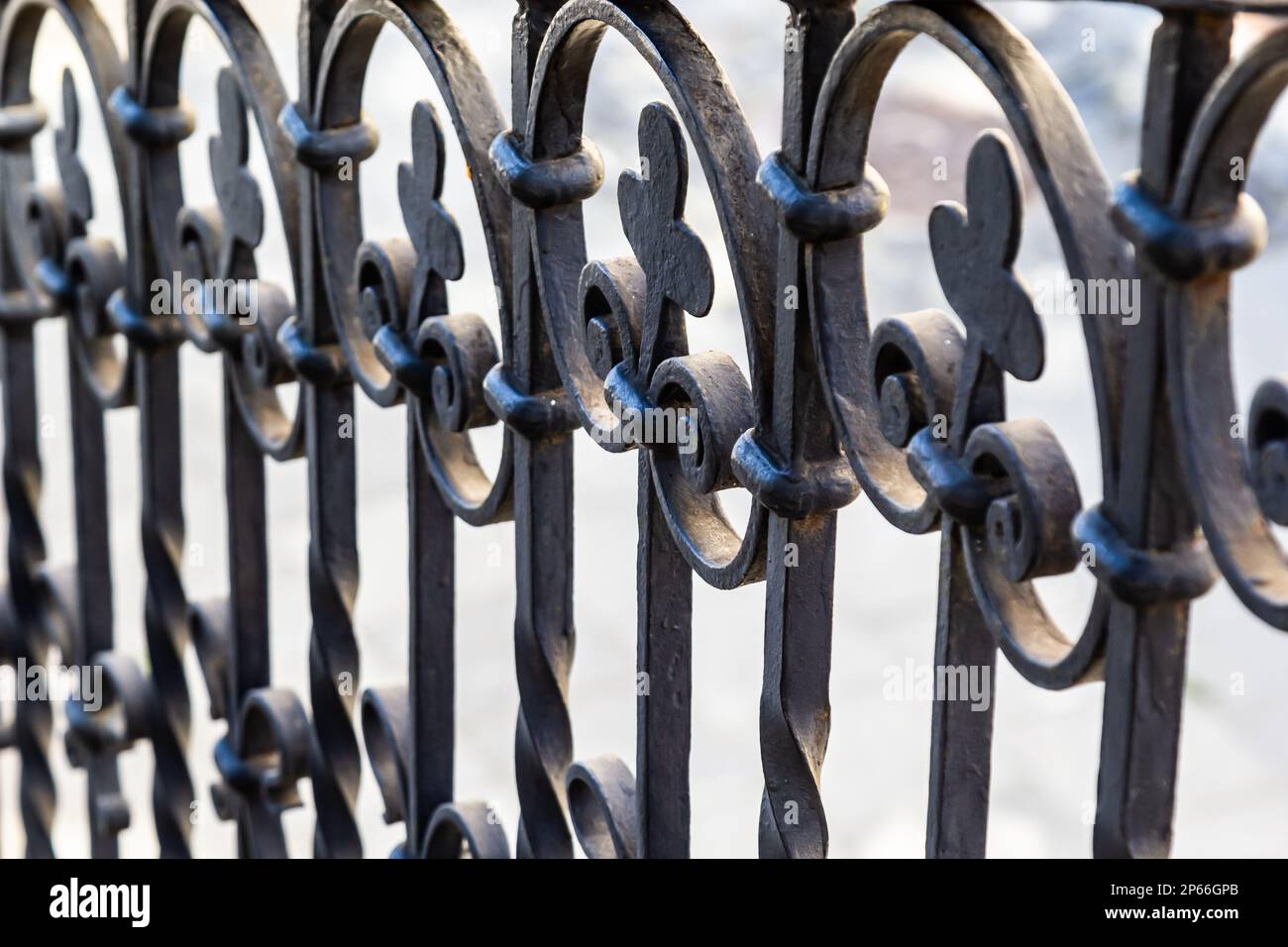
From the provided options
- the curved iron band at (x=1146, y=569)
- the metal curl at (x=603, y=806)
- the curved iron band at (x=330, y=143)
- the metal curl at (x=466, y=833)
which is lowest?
the metal curl at (x=466, y=833)

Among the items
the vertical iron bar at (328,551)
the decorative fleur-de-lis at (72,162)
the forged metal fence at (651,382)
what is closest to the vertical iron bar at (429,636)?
the forged metal fence at (651,382)

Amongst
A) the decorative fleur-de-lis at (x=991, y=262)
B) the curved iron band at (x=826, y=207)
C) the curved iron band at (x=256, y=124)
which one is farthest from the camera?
the curved iron band at (x=256, y=124)

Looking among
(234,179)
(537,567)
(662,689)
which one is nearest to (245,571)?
(234,179)

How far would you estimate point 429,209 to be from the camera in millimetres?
1488

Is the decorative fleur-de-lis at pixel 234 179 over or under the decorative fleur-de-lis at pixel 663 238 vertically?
over

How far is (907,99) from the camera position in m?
6.79

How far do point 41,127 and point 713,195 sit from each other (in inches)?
51.3

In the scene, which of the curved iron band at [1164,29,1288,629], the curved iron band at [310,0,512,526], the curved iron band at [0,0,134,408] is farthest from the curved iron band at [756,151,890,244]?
the curved iron band at [0,0,134,408]

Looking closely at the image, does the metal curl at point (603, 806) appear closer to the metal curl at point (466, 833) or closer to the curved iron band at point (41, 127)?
the metal curl at point (466, 833)

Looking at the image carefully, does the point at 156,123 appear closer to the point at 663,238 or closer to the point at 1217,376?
the point at 663,238

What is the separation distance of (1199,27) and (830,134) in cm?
29

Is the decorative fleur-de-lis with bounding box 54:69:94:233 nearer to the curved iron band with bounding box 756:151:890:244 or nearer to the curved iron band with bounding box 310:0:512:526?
the curved iron band with bounding box 310:0:512:526

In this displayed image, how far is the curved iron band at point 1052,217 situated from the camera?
0.99 m
